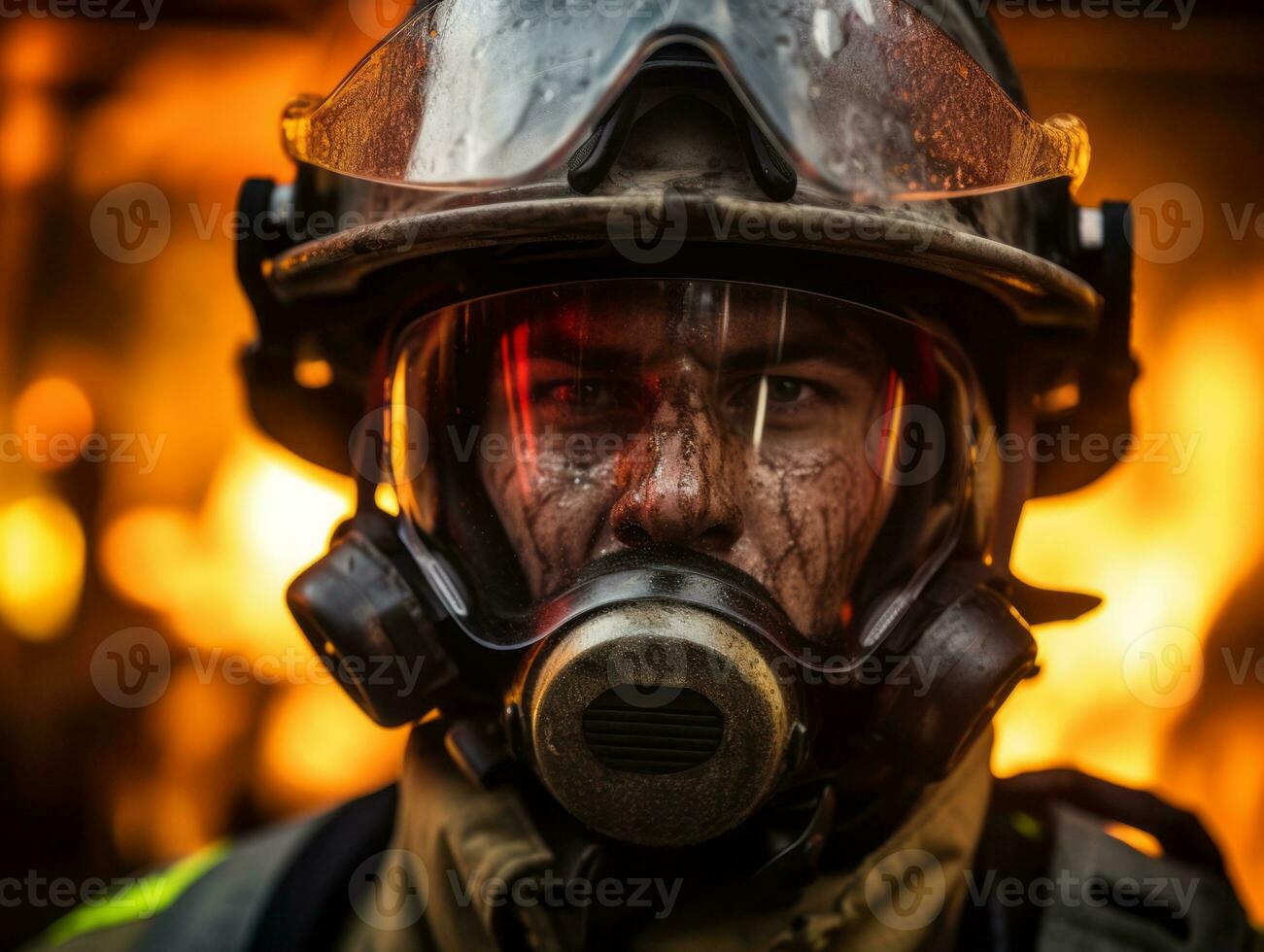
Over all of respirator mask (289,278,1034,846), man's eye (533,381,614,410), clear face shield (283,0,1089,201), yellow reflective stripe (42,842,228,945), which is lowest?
yellow reflective stripe (42,842,228,945)

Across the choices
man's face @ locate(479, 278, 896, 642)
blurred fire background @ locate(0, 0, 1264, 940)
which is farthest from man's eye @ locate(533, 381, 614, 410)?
blurred fire background @ locate(0, 0, 1264, 940)

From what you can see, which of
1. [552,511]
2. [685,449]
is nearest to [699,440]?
[685,449]

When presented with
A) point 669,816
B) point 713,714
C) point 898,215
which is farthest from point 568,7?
point 669,816

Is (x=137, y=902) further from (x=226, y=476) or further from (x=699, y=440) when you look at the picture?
(x=226, y=476)

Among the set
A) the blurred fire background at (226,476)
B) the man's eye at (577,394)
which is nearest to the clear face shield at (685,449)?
the man's eye at (577,394)

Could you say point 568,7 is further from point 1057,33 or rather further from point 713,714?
point 1057,33

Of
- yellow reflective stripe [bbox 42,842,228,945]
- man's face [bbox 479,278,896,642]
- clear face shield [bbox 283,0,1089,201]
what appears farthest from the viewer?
yellow reflective stripe [bbox 42,842,228,945]

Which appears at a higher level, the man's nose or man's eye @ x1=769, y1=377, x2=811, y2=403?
man's eye @ x1=769, y1=377, x2=811, y2=403

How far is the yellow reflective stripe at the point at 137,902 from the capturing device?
2.17 m

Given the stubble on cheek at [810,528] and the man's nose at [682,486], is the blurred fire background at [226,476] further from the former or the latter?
the man's nose at [682,486]

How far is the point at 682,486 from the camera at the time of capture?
4.91 feet

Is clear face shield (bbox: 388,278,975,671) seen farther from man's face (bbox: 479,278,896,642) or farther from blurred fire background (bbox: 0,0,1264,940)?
blurred fire background (bbox: 0,0,1264,940)

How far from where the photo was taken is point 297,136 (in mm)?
1832

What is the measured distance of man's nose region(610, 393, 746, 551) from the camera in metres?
1.49
